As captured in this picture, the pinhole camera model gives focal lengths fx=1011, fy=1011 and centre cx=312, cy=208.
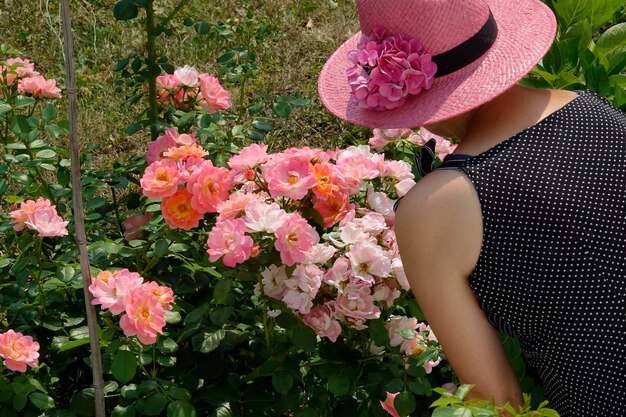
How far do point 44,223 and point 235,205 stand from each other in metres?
0.41

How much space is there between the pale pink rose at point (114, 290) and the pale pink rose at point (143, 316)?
12 millimetres

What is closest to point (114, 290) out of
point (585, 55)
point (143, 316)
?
point (143, 316)

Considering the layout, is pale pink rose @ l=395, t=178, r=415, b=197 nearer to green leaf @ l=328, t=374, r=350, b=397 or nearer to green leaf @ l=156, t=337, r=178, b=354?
green leaf @ l=328, t=374, r=350, b=397

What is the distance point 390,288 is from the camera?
77.6 inches

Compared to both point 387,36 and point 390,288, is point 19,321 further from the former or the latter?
point 387,36

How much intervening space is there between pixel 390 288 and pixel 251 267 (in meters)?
0.30

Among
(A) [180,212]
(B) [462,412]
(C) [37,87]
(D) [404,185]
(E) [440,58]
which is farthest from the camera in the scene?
(C) [37,87]

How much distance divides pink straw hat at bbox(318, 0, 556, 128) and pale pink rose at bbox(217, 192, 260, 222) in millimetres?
240

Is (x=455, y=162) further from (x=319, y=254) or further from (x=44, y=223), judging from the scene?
(x=44, y=223)

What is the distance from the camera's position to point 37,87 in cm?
236

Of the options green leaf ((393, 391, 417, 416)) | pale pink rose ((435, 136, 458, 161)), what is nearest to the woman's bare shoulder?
green leaf ((393, 391, 417, 416))

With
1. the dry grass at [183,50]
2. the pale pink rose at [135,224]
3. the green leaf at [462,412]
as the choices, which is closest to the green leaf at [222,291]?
the pale pink rose at [135,224]

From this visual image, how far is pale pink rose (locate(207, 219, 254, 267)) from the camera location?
69.8 inches

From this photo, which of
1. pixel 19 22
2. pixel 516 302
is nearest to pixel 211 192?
pixel 516 302
